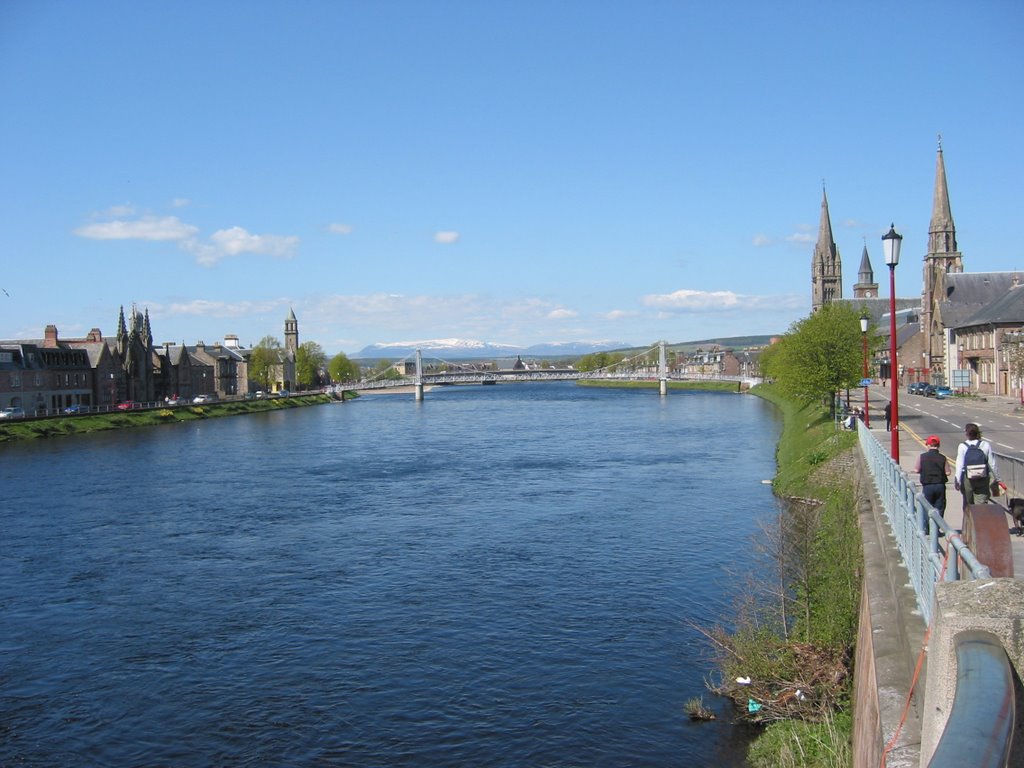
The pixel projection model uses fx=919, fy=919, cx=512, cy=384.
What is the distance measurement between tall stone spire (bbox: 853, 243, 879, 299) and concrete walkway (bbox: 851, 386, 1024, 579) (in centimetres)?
8304

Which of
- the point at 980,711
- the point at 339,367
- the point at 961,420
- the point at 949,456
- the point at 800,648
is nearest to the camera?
the point at 980,711

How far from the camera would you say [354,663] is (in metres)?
18.3

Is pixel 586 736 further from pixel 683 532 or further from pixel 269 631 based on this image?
pixel 683 532

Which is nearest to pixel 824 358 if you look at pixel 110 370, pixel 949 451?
pixel 949 451

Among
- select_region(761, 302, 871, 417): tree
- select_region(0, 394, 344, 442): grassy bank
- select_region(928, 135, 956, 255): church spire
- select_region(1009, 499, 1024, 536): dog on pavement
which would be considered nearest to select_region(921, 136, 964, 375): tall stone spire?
select_region(928, 135, 956, 255): church spire

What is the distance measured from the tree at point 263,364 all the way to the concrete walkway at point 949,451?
318 feet

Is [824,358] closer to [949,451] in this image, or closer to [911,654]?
[949,451]

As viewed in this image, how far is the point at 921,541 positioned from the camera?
10.3 metres

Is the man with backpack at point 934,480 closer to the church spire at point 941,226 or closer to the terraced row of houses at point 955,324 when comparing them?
the terraced row of houses at point 955,324

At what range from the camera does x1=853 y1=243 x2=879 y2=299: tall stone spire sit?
14800 cm

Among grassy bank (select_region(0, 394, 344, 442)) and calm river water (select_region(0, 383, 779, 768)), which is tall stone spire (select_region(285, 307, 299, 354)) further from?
calm river water (select_region(0, 383, 779, 768))

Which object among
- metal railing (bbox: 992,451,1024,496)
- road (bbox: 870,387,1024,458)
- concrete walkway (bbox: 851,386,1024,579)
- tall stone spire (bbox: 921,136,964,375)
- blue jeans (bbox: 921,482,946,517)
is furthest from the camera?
tall stone spire (bbox: 921,136,964,375)

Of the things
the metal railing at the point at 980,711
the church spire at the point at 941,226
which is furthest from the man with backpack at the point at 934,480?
the church spire at the point at 941,226

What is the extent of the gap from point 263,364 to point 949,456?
12511 centimetres
